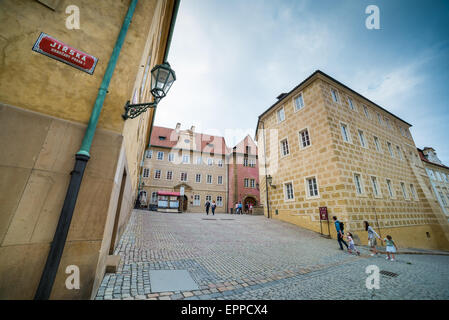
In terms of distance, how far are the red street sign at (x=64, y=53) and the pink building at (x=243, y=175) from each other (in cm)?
2718

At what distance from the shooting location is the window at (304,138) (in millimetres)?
12613

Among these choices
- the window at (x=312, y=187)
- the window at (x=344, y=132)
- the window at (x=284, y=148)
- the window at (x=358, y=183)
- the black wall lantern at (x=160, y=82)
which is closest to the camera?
the black wall lantern at (x=160, y=82)

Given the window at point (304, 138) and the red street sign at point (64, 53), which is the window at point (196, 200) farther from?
the red street sign at point (64, 53)

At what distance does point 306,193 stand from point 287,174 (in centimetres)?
228

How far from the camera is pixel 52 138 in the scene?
263 cm

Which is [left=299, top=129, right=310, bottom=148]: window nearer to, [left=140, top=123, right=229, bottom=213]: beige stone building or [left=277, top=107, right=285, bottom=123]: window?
[left=277, top=107, right=285, bottom=123]: window

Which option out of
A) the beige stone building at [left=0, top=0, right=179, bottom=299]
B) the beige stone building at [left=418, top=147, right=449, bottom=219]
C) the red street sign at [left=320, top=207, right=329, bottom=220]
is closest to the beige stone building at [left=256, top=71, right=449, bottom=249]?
the red street sign at [left=320, top=207, right=329, bottom=220]

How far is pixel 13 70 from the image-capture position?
255 centimetres

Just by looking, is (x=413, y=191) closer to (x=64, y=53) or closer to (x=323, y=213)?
(x=323, y=213)

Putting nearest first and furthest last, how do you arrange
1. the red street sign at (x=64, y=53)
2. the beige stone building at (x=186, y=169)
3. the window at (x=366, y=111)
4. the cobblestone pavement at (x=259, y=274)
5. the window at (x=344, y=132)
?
the red street sign at (x=64, y=53) → the cobblestone pavement at (x=259, y=274) → the window at (x=344, y=132) → the window at (x=366, y=111) → the beige stone building at (x=186, y=169)

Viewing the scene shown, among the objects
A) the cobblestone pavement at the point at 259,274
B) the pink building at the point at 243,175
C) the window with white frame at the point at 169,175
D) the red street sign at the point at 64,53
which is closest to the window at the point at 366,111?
the cobblestone pavement at the point at 259,274

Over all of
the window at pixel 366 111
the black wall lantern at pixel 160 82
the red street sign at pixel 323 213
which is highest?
the window at pixel 366 111

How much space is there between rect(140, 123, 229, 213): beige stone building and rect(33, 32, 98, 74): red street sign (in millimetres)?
24845

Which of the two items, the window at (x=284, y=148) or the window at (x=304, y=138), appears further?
the window at (x=284, y=148)
